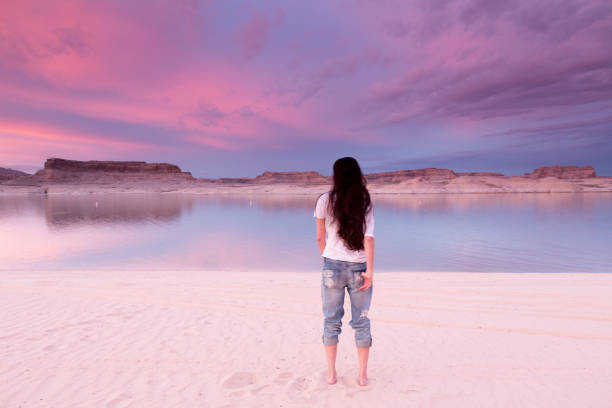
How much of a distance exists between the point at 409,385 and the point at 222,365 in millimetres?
2097

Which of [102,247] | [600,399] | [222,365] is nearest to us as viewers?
[600,399]

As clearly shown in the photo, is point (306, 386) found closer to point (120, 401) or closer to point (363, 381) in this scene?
point (363, 381)

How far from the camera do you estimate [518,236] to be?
1638 centimetres

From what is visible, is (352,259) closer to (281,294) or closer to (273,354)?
(273,354)

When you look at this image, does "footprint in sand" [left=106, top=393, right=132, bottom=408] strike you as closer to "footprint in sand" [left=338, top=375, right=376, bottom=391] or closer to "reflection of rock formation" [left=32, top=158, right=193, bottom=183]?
"footprint in sand" [left=338, top=375, right=376, bottom=391]

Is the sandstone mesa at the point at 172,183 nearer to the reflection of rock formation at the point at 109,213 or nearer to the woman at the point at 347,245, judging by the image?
the reflection of rock formation at the point at 109,213

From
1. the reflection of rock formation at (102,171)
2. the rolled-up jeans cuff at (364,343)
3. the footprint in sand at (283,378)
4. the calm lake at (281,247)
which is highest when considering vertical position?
the reflection of rock formation at (102,171)

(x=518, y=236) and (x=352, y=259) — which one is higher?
(x=352, y=259)

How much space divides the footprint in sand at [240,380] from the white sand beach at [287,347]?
0.02 metres

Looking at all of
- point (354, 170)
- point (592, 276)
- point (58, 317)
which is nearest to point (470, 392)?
point (354, 170)

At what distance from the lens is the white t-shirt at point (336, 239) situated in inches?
126

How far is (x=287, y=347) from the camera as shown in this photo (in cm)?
435

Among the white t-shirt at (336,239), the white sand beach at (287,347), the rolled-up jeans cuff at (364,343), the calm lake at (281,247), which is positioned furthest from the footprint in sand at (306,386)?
the calm lake at (281,247)

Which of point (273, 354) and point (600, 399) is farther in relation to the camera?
point (273, 354)
